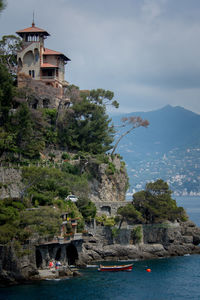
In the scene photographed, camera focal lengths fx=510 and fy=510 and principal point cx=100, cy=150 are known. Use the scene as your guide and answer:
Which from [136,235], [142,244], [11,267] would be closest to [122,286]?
[11,267]

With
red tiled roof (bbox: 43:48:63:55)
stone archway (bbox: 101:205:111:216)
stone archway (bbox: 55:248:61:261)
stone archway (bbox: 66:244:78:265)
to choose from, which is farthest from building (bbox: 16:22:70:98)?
stone archway (bbox: 55:248:61:261)

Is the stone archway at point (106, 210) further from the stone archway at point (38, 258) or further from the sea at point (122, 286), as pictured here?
the stone archway at point (38, 258)

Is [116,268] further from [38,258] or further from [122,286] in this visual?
[38,258]

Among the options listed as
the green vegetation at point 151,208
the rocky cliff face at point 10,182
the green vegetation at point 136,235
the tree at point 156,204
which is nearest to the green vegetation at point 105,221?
the green vegetation at point 151,208

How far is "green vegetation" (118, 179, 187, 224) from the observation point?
243ft

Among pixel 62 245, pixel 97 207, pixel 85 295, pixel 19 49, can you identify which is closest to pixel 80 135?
pixel 97 207

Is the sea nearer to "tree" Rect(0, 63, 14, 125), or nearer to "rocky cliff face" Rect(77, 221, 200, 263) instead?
"rocky cliff face" Rect(77, 221, 200, 263)

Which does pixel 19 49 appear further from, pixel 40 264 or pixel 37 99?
pixel 40 264

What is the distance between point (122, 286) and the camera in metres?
54.4

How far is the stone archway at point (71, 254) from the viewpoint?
65.9m

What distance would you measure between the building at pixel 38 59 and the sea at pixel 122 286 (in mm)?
36834

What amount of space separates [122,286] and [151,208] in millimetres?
21797

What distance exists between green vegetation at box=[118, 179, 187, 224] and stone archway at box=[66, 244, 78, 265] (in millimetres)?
10119

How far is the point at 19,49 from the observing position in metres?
87.8
